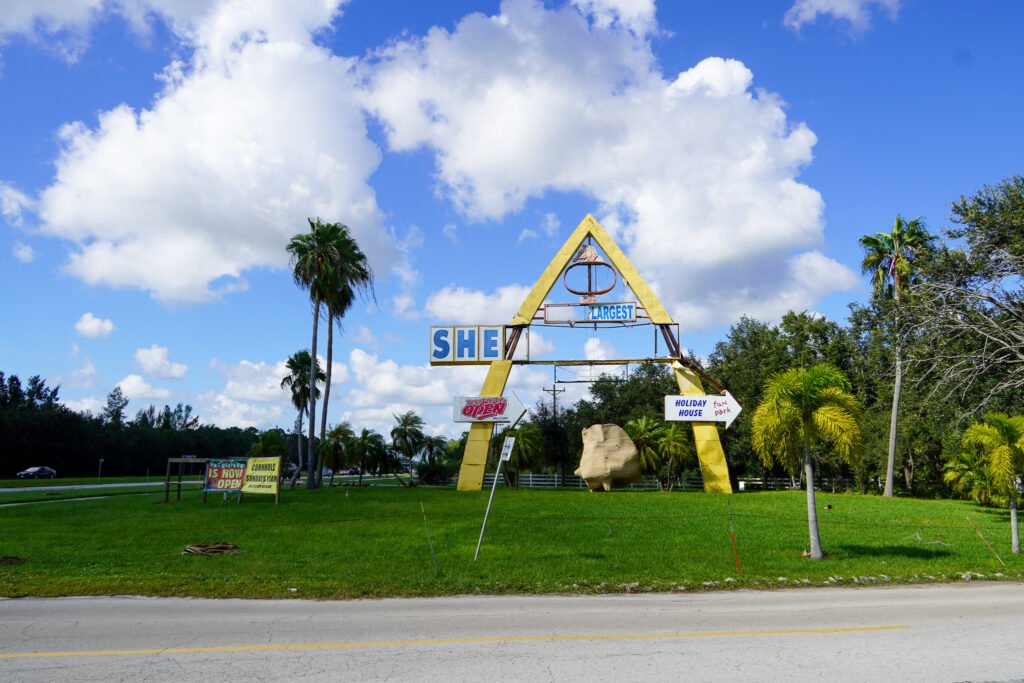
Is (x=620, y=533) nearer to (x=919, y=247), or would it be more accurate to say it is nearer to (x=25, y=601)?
(x=25, y=601)

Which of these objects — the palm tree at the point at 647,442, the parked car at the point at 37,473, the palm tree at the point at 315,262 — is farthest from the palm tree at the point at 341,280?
the parked car at the point at 37,473

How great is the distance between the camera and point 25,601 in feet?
37.0

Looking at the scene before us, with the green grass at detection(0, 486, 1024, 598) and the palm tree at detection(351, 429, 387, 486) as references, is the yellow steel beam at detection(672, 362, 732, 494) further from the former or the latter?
the palm tree at detection(351, 429, 387, 486)

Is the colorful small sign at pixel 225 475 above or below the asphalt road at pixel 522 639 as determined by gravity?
above

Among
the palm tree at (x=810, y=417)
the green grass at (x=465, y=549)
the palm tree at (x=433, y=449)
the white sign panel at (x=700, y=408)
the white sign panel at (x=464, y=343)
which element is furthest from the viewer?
the palm tree at (x=433, y=449)

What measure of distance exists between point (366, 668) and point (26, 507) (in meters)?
26.4

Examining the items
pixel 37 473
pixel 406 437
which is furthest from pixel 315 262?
pixel 37 473

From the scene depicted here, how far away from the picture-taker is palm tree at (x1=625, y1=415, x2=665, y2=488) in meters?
42.8

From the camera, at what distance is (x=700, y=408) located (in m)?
36.6

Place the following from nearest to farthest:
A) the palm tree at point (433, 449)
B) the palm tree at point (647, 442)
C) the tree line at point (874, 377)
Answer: the tree line at point (874, 377)
the palm tree at point (647, 442)
the palm tree at point (433, 449)

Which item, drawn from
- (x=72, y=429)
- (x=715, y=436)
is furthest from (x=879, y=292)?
(x=72, y=429)

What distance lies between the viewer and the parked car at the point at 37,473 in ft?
222

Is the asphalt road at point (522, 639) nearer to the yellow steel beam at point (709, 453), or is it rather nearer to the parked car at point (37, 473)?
the yellow steel beam at point (709, 453)

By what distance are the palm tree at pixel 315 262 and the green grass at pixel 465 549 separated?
16.3 meters
